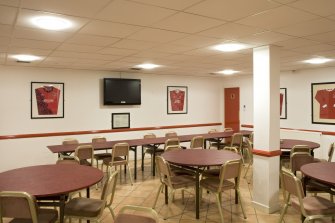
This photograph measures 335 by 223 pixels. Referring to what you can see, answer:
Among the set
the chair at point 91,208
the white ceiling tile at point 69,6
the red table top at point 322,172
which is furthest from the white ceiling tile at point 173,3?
the red table top at point 322,172

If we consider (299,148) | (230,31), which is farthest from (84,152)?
(299,148)

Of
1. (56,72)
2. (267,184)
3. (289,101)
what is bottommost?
(267,184)

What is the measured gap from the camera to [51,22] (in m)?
3.08

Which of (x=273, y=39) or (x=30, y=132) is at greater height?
(x=273, y=39)

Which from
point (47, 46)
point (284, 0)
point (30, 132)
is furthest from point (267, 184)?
point (30, 132)

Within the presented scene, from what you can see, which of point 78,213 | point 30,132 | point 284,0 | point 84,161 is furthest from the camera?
point 30,132

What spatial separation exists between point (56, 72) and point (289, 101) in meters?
6.58

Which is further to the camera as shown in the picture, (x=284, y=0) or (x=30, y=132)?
(x=30, y=132)

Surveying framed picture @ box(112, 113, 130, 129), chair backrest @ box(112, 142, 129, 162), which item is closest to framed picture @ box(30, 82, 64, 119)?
framed picture @ box(112, 113, 130, 129)

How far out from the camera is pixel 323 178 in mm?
3074

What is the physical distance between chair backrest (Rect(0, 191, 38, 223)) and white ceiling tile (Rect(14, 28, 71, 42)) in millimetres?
2075

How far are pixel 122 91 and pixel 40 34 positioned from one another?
13.9 feet

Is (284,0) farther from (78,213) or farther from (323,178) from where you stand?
(78,213)

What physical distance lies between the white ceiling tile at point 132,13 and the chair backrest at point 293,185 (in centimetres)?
221
